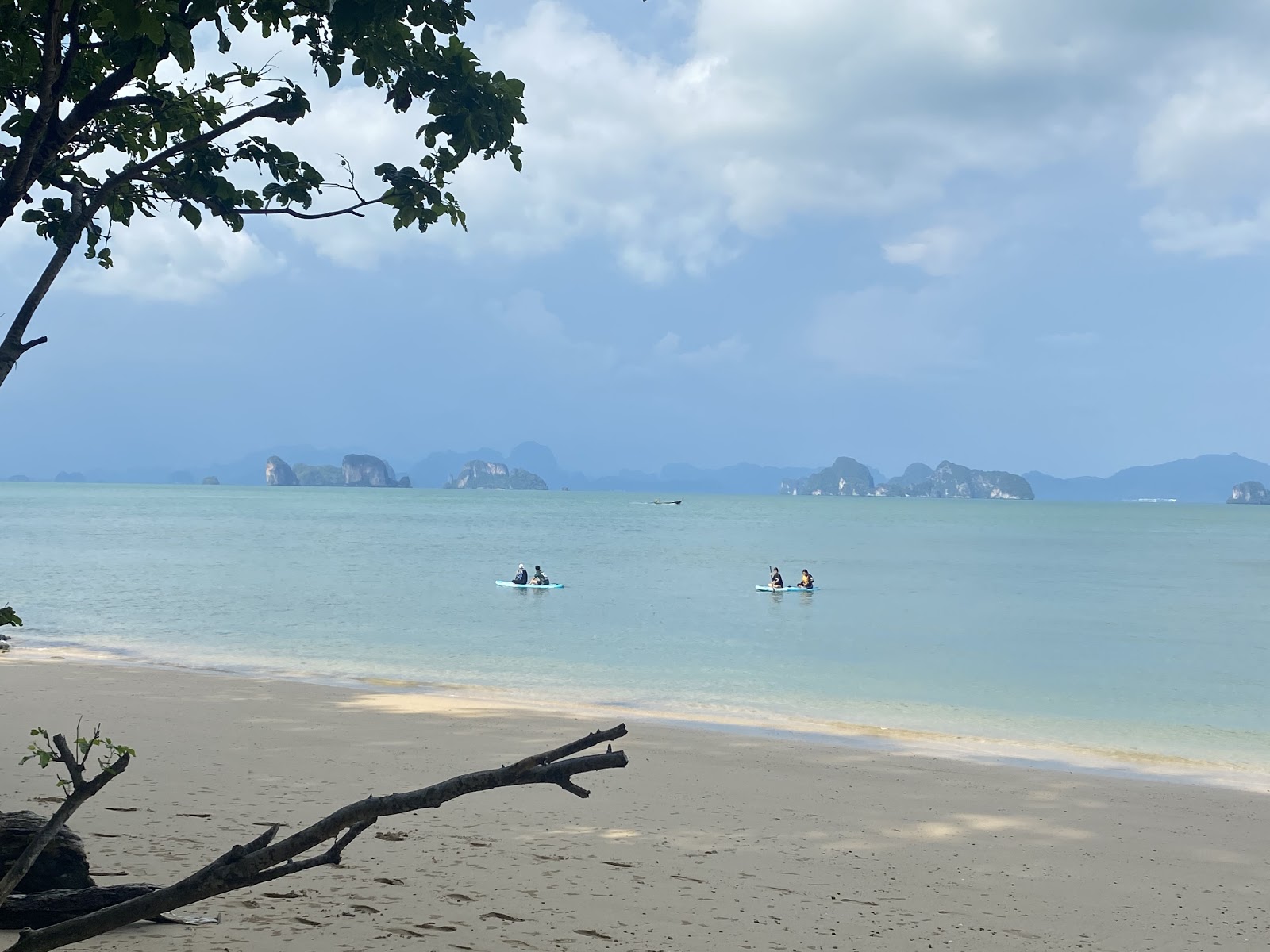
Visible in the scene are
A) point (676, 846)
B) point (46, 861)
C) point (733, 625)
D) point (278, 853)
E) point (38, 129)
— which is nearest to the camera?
point (278, 853)

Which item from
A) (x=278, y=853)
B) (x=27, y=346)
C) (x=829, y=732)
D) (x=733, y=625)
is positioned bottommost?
(x=733, y=625)

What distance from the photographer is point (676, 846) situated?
7590 millimetres

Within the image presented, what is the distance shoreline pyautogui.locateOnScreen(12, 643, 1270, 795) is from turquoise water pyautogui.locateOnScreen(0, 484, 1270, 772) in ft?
1.50

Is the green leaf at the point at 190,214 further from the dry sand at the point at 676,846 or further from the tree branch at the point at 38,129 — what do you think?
the dry sand at the point at 676,846

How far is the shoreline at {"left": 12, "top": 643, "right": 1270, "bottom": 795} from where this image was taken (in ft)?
41.2

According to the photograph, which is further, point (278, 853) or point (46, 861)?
point (46, 861)

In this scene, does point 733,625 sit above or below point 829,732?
below

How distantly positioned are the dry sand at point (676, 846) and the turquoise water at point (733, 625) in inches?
194

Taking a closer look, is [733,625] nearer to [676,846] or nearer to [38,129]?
[676,846]

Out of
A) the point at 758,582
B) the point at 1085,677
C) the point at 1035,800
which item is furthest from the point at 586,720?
the point at 758,582

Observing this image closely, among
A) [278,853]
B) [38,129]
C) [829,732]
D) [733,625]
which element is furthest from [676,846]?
[733,625]

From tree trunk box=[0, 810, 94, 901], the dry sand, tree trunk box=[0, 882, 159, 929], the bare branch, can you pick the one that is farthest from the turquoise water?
the bare branch

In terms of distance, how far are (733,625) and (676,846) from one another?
71.1 feet

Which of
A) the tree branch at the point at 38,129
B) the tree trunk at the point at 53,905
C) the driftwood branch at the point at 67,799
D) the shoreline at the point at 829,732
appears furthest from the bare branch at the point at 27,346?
the shoreline at the point at 829,732
